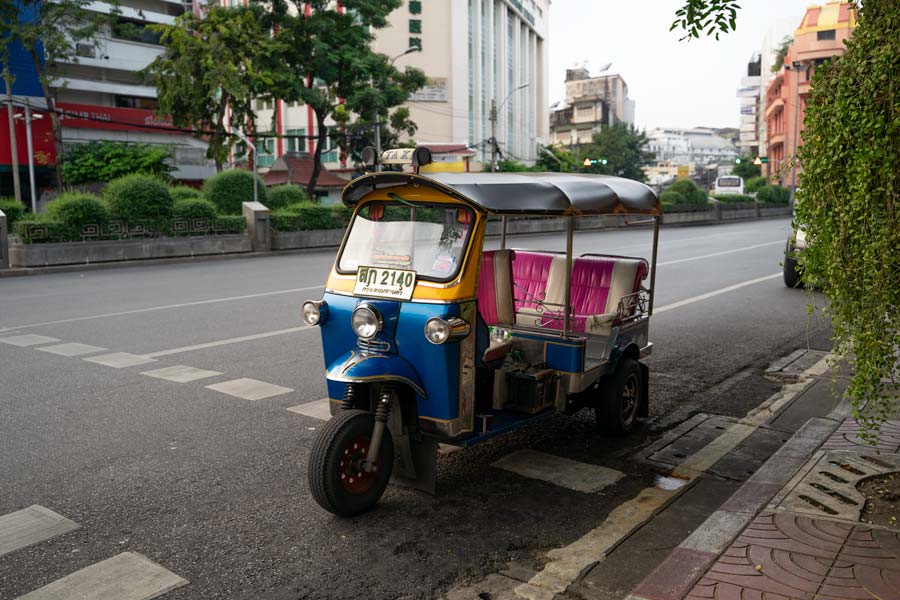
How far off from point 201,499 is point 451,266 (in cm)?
215

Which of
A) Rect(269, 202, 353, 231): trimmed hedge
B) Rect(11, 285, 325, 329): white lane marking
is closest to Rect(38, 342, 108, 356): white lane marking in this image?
Rect(11, 285, 325, 329): white lane marking

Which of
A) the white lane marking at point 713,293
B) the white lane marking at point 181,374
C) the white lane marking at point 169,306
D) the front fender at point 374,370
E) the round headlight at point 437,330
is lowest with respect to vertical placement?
the white lane marking at point 713,293

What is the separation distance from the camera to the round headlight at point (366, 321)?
4.75 m

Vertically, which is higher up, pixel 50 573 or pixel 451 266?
pixel 451 266

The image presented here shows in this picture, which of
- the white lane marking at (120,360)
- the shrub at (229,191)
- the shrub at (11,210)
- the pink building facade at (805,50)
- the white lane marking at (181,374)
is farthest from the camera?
the pink building facade at (805,50)

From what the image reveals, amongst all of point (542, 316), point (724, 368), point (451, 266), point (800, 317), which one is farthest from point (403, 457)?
point (800, 317)

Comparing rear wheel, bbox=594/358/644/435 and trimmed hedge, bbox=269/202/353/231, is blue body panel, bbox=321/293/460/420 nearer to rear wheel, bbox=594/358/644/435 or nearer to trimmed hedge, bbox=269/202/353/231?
rear wheel, bbox=594/358/644/435

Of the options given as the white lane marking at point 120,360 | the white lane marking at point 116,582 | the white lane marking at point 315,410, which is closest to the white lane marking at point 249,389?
the white lane marking at point 315,410

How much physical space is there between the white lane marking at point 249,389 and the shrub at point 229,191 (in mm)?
20476

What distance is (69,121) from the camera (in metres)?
49.6

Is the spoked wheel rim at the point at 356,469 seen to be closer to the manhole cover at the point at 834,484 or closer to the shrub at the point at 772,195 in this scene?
the manhole cover at the point at 834,484

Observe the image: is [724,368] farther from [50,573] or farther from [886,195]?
[50,573]

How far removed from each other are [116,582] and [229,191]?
985 inches

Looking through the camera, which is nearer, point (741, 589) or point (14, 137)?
point (741, 589)
